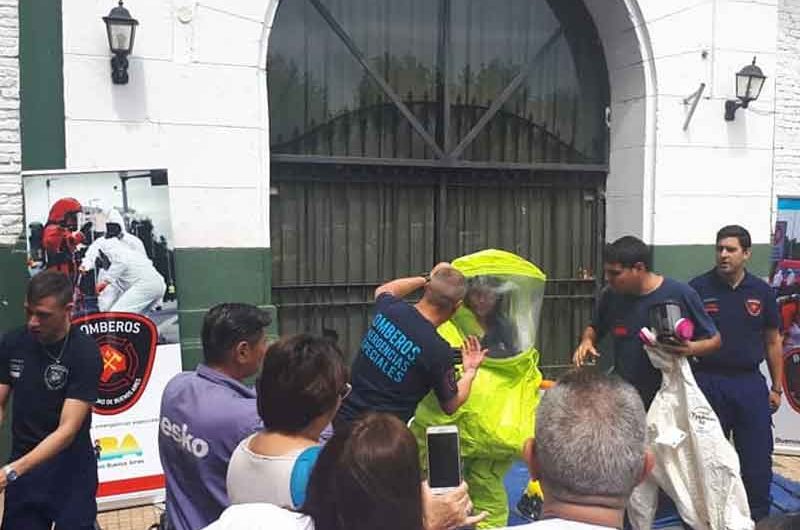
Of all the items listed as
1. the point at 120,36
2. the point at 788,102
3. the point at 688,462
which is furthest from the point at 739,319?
the point at 120,36

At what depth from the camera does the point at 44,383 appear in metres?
3.22

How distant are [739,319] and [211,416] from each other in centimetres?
344

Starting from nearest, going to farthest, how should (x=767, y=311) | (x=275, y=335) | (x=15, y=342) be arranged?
(x=15, y=342), (x=767, y=311), (x=275, y=335)

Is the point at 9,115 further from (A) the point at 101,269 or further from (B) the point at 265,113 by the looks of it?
(B) the point at 265,113

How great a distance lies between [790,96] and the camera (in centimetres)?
720

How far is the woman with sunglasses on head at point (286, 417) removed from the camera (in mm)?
2078

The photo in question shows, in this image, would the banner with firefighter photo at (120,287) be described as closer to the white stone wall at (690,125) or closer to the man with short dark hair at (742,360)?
the man with short dark hair at (742,360)

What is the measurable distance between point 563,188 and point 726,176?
1.37m

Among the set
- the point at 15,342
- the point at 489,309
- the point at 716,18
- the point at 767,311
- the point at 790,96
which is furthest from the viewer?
the point at 790,96

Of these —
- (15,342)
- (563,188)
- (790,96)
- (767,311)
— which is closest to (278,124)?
(563,188)

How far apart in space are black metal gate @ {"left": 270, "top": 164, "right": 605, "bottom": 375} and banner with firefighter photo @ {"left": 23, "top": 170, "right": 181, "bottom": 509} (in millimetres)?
1113

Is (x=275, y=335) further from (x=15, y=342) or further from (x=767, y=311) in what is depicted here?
(x=767, y=311)

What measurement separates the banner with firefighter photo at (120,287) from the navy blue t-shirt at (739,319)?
3310 millimetres

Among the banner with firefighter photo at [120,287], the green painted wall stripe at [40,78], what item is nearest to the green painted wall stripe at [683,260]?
the banner with firefighter photo at [120,287]
